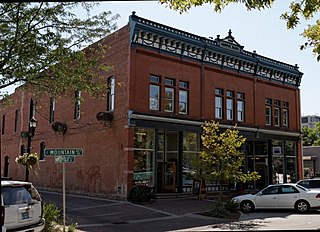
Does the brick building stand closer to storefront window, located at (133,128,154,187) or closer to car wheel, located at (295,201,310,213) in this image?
storefront window, located at (133,128,154,187)

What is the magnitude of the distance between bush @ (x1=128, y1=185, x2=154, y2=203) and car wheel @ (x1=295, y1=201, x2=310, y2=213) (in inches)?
306

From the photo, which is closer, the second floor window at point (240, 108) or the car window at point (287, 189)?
the car window at point (287, 189)

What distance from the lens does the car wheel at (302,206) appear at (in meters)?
19.1

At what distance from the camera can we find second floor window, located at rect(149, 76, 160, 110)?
2402 cm

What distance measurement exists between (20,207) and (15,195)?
33 centimetres

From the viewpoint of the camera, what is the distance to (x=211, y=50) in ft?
90.1

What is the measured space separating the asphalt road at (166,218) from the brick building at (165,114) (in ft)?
7.98

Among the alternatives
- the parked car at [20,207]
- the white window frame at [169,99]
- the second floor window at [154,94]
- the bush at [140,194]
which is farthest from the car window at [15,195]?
the white window frame at [169,99]

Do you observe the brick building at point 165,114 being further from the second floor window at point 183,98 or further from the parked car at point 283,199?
the parked car at point 283,199

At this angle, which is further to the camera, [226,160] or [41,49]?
[226,160]

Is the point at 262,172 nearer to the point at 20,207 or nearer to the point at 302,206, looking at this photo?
the point at 302,206

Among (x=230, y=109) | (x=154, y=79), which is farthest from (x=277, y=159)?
(x=154, y=79)

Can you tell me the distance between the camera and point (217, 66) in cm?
2811

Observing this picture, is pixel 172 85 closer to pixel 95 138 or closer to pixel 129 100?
pixel 129 100
